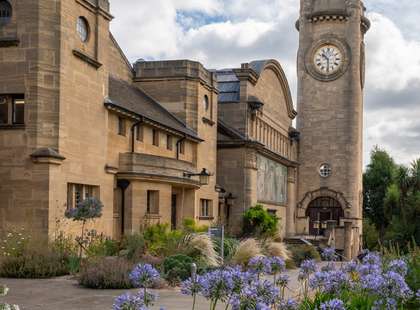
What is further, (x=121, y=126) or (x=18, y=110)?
(x=121, y=126)

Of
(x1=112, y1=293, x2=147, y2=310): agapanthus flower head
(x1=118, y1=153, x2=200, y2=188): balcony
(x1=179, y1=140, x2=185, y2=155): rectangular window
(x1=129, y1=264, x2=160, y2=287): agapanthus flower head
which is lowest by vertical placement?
(x1=112, y1=293, x2=147, y2=310): agapanthus flower head

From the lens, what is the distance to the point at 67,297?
13289 millimetres

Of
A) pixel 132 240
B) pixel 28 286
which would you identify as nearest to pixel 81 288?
pixel 28 286

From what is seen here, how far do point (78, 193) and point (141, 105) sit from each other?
8.53 metres

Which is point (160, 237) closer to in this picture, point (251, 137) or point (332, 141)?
point (251, 137)

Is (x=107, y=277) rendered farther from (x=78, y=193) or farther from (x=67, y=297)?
(x=78, y=193)

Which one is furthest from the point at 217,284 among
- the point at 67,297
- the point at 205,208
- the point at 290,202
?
the point at 290,202

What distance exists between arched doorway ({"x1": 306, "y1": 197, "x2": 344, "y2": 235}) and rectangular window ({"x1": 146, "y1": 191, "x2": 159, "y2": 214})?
100ft

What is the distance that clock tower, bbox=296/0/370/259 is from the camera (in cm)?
5594

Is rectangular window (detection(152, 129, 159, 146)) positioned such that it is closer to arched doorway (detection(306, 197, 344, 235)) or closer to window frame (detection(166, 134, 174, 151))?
window frame (detection(166, 134, 174, 151))

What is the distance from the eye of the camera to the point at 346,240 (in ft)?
159

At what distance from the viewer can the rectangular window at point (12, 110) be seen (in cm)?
2059

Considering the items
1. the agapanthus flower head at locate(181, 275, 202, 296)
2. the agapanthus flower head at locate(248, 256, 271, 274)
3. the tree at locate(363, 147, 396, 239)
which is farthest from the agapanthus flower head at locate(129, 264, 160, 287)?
the tree at locate(363, 147, 396, 239)

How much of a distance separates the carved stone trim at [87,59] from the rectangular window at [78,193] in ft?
13.5
